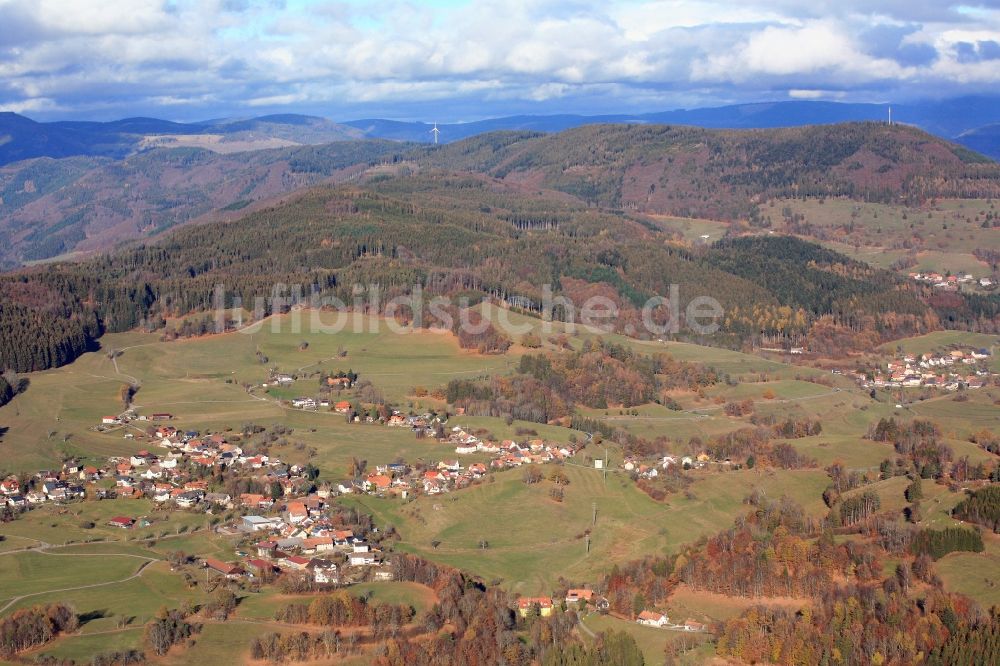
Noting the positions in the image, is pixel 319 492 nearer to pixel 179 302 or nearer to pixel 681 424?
pixel 681 424

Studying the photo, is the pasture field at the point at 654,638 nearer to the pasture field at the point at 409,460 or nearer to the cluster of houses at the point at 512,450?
the pasture field at the point at 409,460

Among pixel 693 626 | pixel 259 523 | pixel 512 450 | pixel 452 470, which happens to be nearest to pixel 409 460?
pixel 452 470

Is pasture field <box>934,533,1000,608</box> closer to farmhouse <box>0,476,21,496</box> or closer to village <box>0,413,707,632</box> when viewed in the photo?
village <box>0,413,707,632</box>

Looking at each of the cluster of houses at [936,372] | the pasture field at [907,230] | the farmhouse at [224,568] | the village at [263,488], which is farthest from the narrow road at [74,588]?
the pasture field at [907,230]

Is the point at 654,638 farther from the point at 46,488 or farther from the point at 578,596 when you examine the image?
the point at 46,488

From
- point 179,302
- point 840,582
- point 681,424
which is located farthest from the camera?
point 179,302

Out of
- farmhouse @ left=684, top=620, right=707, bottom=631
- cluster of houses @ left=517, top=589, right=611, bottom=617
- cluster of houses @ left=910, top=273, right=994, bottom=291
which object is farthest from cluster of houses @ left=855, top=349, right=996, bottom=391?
farmhouse @ left=684, top=620, right=707, bottom=631

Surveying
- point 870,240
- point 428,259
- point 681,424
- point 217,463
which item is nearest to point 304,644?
point 217,463
